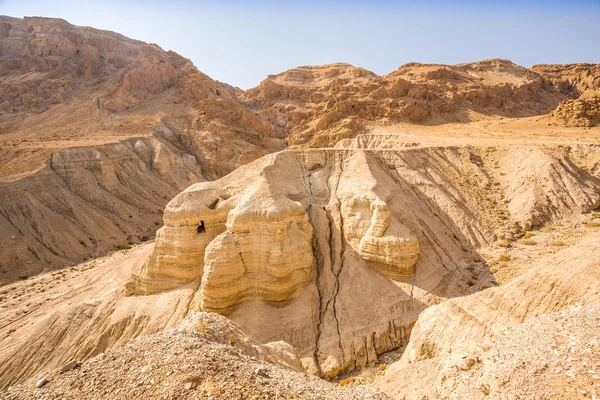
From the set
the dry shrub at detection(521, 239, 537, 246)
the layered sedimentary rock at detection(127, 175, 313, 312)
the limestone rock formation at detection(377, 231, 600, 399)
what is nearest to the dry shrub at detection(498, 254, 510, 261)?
the dry shrub at detection(521, 239, 537, 246)

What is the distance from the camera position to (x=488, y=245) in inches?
808

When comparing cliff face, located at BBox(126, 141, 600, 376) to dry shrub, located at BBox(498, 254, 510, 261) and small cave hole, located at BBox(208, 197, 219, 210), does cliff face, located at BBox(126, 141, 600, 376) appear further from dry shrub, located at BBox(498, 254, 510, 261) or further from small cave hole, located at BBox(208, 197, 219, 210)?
dry shrub, located at BBox(498, 254, 510, 261)

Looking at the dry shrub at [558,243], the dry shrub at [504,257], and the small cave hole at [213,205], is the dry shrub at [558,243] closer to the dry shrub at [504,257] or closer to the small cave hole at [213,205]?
the dry shrub at [504,257]

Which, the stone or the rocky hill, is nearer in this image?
the rocky hill

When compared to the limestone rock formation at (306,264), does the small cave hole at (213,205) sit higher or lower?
higher

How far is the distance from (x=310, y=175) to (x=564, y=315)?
1673cm

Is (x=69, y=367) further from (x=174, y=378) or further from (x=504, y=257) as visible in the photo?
(x=504, y=257)

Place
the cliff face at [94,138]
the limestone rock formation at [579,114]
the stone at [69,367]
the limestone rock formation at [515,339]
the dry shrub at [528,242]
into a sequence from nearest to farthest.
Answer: the limestone rock formation at [515,339], the stone at [69,367], the dry shrub at [528,242], the cliff face at [94,138], the limestone rock formation at [579,114]

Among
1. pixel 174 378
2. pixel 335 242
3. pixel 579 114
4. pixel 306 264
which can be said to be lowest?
pixel 306 264

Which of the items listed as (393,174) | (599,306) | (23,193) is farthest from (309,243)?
(23,193)

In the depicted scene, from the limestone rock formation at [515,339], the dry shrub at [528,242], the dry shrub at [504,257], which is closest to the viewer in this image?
the limestone rock formation at [515,339]

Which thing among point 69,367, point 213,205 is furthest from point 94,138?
point 69,367

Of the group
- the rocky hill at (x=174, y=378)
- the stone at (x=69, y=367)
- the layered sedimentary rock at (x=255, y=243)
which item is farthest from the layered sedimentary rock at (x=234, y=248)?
the stone at (x=69, y=367)

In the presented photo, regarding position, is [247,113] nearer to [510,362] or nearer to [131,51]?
[131,51]
